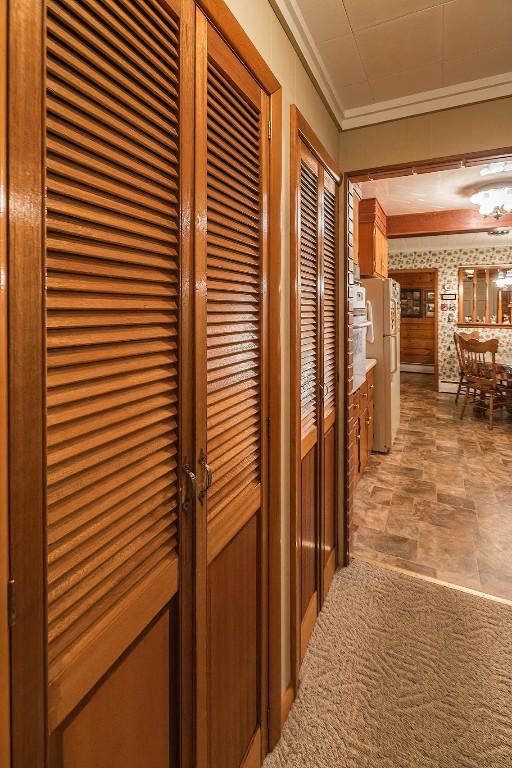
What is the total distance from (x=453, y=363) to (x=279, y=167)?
304 inches

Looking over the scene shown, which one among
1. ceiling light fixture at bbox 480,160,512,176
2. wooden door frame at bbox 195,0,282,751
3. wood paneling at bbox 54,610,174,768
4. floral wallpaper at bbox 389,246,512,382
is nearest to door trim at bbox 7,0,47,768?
wood paneling at bbox 54,610,174,768

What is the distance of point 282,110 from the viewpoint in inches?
57.7

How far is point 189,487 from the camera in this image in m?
0.96

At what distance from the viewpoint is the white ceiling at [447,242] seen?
7268 mm

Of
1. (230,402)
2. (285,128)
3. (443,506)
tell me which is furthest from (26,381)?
(443,506)

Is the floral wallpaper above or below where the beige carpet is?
above

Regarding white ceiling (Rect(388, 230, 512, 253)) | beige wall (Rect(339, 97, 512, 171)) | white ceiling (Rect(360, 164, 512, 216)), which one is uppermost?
white ceiling (Rect(388, 230, 512, 253))

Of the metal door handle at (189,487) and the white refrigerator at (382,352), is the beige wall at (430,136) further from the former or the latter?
the white refrigerator at (382,352)

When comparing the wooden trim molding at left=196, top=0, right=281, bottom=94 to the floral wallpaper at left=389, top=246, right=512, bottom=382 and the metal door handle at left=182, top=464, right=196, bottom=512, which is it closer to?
the metal door handle at left=182, top=464, right=196, bottom=512

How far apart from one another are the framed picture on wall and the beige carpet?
809cm

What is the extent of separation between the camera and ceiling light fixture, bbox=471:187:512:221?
4285 mm

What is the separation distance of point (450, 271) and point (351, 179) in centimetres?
669

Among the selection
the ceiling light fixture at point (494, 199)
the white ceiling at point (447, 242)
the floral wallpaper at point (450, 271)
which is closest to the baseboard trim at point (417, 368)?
the floral wallpaper at point (450, 271)

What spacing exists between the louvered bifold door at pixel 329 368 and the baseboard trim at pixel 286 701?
61 cm
